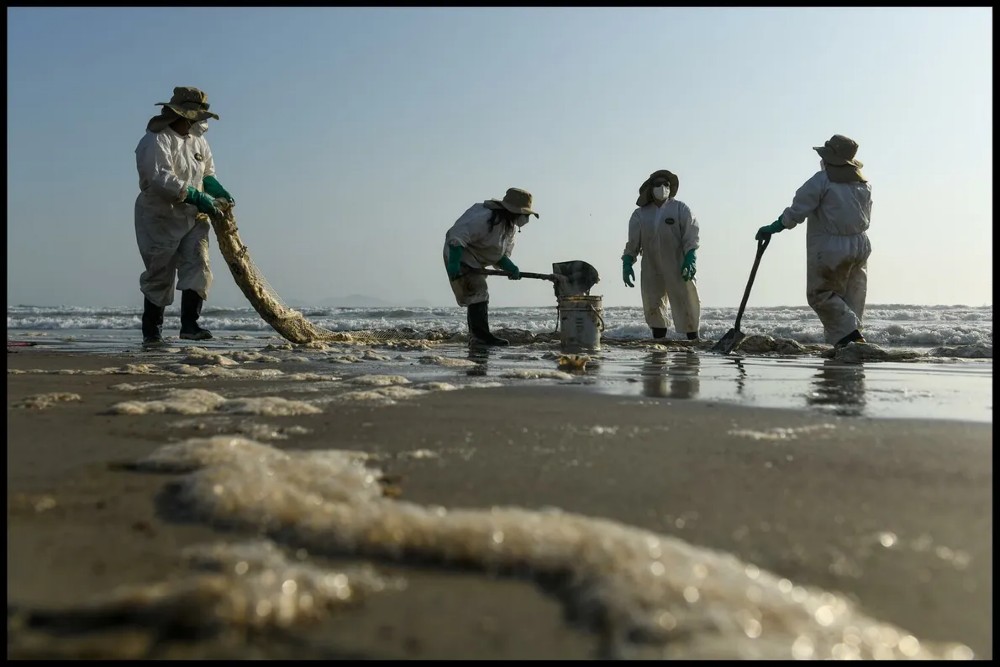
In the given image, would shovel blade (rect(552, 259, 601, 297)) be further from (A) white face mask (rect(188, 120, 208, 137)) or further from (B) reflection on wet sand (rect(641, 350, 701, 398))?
(A) white face mask (rect(188, 120, 208, 137))

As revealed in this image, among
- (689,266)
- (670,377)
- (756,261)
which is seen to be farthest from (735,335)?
(670,377)

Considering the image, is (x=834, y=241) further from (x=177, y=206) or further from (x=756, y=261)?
(x=177, y=206)

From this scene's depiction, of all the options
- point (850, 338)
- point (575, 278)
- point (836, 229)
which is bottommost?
point (850, 338)

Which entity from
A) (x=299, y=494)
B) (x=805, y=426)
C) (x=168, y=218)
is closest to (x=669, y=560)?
(x=299, y=494)

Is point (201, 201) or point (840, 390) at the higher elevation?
point (201, 201)

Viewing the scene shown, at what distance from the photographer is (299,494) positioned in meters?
1.35

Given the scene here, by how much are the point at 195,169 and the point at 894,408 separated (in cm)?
606

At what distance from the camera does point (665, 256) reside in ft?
28.8

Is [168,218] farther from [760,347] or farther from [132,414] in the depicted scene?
[760,347]

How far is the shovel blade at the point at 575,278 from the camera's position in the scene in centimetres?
752

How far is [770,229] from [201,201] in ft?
17.2

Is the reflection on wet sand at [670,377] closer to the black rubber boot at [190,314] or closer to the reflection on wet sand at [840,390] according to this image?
the reflection on wet sand at [840,390]

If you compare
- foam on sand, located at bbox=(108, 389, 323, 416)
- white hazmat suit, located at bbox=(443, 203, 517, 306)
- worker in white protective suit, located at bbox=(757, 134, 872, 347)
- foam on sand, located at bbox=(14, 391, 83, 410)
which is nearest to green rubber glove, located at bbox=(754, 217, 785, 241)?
worker in white protective suit, located at bbox=(757, 134, 872, 347)

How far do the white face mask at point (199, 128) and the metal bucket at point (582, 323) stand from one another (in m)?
3.70
